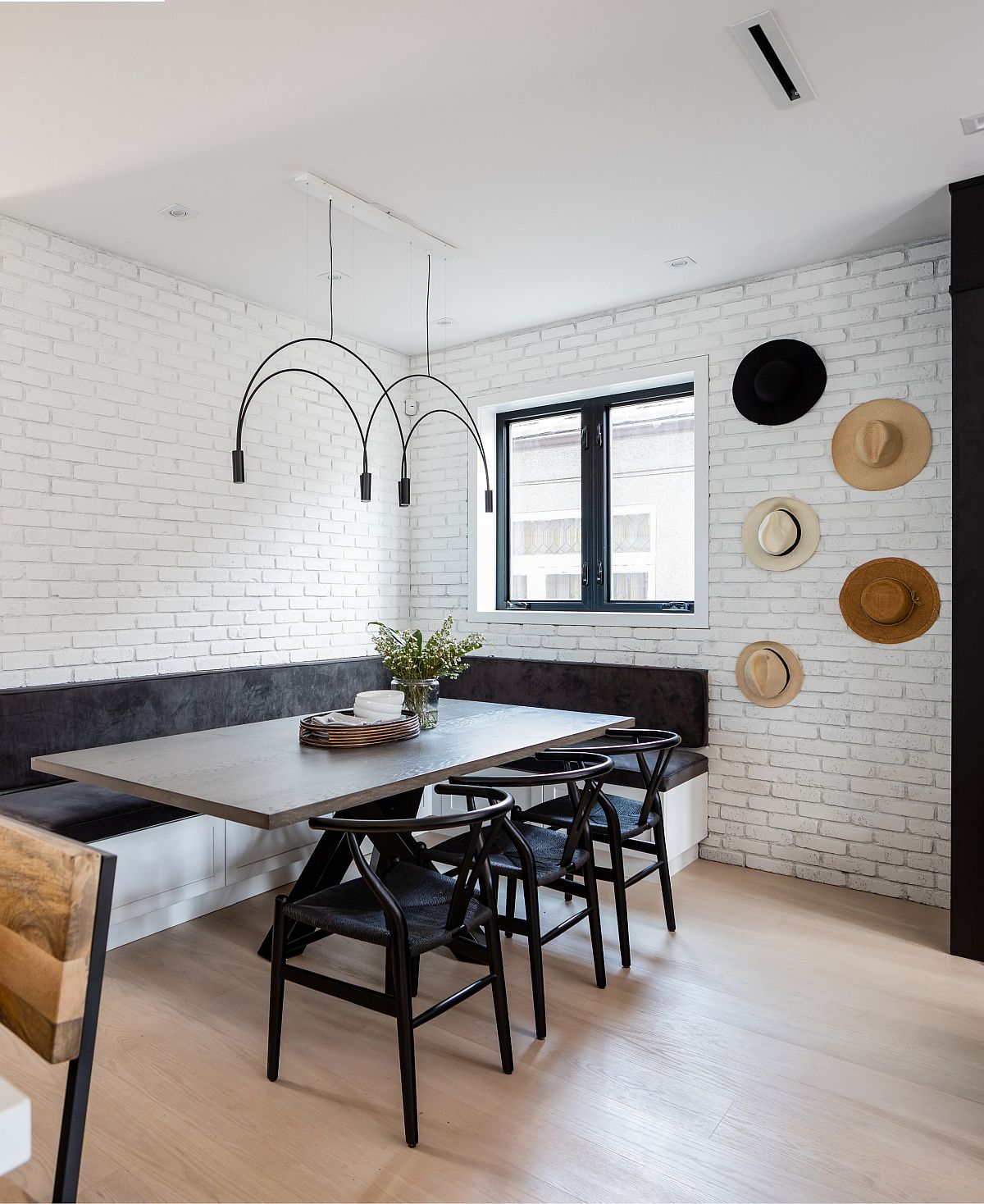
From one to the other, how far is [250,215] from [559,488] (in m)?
2.26

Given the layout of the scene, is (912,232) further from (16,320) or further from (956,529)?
(16,320)

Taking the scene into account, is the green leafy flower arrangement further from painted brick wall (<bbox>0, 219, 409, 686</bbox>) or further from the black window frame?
the black window frame

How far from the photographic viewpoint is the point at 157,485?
392cm

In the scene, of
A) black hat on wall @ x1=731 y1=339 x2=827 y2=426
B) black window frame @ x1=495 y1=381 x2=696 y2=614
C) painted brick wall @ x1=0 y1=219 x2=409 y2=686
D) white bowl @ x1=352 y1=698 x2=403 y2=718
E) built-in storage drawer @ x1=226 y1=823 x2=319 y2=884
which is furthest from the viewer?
black window frame @ x1=495 y1=381 x2=696 y2=614

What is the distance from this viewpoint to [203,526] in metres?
4.13

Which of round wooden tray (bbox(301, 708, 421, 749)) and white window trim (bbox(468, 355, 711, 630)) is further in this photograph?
white window trim (bbox(468, 355, 711, 630))

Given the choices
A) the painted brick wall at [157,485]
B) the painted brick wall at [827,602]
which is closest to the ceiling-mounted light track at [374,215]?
the painted brick wall at [157,485]

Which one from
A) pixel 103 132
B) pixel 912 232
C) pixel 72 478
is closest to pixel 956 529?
pixel 912 232

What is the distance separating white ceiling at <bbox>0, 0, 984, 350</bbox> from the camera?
2.21 metres

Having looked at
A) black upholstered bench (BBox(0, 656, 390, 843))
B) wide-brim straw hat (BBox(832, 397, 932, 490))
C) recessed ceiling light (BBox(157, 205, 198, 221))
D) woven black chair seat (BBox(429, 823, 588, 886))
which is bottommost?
woven black chair seat (BBox(429, 823, 588, 886))

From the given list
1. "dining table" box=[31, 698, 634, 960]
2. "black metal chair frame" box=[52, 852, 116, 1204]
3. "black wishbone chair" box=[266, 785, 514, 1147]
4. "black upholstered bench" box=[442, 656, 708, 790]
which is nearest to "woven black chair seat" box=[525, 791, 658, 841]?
"dining table" box=[31, 698, 634, 960]

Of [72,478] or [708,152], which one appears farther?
[72,478]

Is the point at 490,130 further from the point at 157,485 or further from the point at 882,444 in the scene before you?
the point at 157,485

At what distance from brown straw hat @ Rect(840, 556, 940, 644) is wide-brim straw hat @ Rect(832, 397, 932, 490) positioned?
0.36 meters
